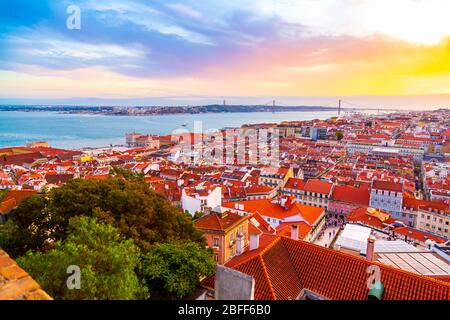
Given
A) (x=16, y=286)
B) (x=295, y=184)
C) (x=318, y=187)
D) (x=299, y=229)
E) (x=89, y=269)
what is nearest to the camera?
(x=16, y=286)

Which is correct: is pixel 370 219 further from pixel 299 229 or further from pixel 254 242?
pixel 254 242

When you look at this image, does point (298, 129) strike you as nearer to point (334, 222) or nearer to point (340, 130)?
point (340, 130)

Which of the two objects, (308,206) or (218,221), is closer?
(218,221)

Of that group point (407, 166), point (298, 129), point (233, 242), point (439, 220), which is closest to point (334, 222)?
point (439, 220)

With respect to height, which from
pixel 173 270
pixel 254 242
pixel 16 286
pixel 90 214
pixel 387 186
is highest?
pixel 16 286

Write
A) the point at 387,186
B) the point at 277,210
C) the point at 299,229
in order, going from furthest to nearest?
the point at 387,186
the point at 277,210
the point at 299,229

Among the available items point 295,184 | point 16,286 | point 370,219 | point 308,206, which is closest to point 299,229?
point 308,206
